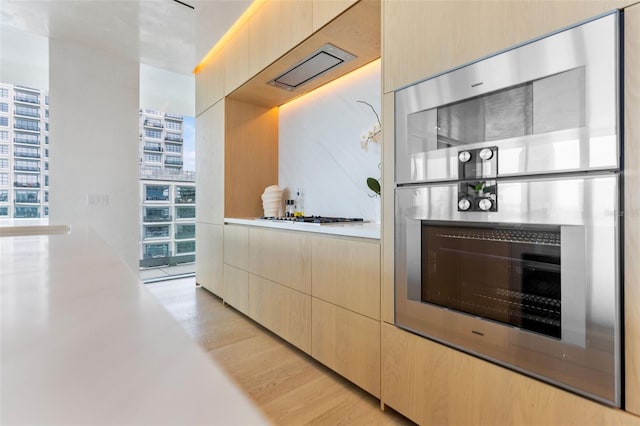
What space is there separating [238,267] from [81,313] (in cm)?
255

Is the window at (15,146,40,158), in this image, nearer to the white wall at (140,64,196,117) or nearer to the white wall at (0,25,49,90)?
the white wall at (0,25,49,90)

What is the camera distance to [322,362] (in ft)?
6.09

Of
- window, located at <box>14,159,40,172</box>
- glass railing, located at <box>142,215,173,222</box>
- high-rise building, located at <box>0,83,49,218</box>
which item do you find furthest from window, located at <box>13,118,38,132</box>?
glass railing, located at <box>142,215,173,222</box>

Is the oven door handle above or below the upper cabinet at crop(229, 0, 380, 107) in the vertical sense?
below

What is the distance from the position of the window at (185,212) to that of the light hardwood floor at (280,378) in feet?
7.38

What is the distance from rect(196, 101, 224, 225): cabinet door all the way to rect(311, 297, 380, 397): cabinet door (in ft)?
5.57

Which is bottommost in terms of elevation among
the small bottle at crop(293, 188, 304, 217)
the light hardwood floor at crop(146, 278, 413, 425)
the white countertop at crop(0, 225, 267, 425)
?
the light hardwood floor at crop(146, 278, 413, 425)

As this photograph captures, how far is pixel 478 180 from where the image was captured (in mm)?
1146

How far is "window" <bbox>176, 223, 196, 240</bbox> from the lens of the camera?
15.5 feet

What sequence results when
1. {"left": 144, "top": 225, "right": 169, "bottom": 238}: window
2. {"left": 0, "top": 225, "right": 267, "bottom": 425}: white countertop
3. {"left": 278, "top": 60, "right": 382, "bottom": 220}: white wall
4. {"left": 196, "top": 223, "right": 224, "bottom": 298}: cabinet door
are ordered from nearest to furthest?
{"left": 0, "top": 225, "right": 267, "bottom": 425}: white countertop, {"left": 278, "top": 60, "right": 382, "bottom": 220}: white wall, {"left": 196, "top": 223, "right": 224, "bottom": 298}: cabinet door, {"left": 144, "top": 225, "right": 169, "bottom": 238}: window

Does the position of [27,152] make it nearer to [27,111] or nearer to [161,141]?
[27,111]

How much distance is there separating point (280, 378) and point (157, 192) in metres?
3.61

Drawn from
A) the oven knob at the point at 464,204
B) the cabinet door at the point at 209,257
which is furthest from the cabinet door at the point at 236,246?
the oven knob at the point at 464,204

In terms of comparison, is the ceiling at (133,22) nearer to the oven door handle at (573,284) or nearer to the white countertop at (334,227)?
the white countertop at (334,227)
